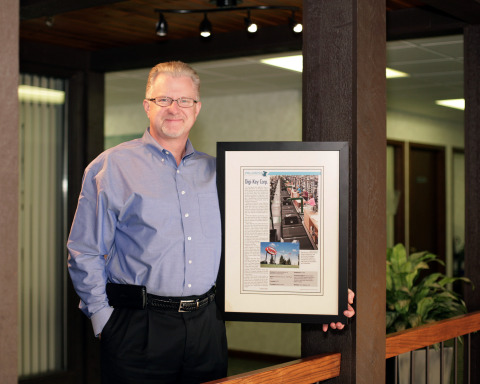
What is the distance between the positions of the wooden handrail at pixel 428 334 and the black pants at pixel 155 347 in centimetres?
73

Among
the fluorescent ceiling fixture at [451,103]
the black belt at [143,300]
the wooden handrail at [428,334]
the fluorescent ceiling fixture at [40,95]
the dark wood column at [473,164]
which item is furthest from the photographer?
the fluorescent ceiling fixture at [451,103]

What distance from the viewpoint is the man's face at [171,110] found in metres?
2.35

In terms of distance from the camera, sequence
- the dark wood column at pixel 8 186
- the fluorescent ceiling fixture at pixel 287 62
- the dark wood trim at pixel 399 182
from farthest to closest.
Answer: the dark wood trim at pixel 399 182 → the fluorescent ceiling fixture at pixel 287 62 → the dark wood column at pixel 8 186

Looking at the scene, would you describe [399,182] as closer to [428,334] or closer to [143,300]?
[428,334]

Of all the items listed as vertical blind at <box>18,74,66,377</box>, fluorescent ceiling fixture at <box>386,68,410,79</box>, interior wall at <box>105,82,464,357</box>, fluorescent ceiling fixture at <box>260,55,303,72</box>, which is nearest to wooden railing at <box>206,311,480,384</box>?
fluorescent ceiling fixture at <box>260,55,303,72</box>

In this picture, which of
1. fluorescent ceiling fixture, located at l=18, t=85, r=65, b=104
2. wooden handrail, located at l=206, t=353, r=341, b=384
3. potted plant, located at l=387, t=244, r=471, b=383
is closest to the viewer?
wooden handrail, located at l=206, t=353, r=341, b=384

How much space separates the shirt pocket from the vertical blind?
3.35 m

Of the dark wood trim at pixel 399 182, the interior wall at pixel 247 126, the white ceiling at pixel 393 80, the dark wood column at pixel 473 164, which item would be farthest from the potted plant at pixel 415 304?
the dark wood trim at pixel 399 182

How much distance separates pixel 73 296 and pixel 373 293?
356 centimetres

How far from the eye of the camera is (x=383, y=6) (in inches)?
99.3

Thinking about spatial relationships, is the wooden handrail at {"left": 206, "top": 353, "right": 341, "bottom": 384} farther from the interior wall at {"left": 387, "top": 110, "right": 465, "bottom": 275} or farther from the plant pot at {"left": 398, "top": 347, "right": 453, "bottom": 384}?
the interior wall at {"left": 387, "top": 110, "right": 465, "bottom": 275}

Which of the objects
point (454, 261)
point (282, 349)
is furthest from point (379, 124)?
point (454, 261)

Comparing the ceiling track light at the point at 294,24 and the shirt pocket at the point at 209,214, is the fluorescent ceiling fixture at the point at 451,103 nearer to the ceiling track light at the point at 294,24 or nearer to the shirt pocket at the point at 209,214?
the ceiling track light at the point at 294,24

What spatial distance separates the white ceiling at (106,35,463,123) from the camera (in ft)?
17.6
